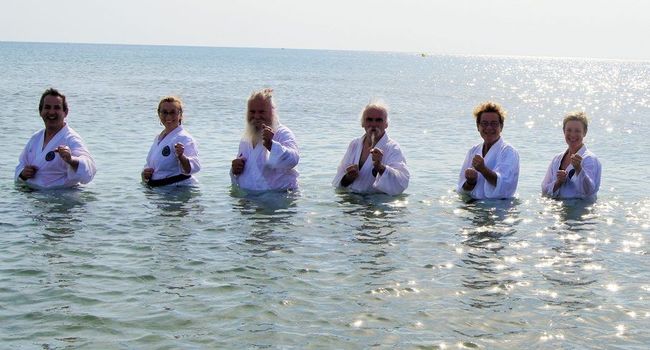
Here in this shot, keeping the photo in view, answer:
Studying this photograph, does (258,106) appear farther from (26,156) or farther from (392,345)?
(392,345)

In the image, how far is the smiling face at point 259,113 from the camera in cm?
1157

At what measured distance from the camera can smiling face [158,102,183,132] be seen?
11914mm

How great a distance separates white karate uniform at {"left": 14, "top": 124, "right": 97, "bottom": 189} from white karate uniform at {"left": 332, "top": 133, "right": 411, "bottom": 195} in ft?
12.7

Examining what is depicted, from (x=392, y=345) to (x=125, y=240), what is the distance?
4.26 meters

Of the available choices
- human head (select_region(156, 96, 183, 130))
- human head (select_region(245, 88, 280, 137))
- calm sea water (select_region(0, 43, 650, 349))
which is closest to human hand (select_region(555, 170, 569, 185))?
calm sea water (select_region(0, 43, 650, 349))

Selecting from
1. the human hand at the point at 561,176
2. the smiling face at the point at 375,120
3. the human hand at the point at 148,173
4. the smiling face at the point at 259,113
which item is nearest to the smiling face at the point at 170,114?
the human hand at the point at 148,173

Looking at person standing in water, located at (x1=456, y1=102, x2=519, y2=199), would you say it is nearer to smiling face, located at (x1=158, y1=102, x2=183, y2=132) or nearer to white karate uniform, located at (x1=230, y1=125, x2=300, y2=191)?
white karate uniform, located at (x1=230, y1=125, x2=300, y2=191)

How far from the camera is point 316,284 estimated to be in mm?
7785

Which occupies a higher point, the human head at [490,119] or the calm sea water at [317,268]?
the human head at [490,119]

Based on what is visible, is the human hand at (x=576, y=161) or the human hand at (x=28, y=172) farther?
the human hand at (x=28, y=172)

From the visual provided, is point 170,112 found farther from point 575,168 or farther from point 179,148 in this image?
point 575,168

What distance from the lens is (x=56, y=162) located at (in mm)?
11781

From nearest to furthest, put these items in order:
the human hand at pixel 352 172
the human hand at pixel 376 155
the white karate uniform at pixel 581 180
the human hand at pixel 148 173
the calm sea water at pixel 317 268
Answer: the calm sea water at pixel 317 268 → the human hand at pixel 376 155 → the white karate uniform at pixel 581 180 → the human hand at pixel 352 172 → the human hand at pixel 148 173

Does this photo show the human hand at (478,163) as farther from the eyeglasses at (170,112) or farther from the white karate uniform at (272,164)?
the eyeglasses at (170,112)
